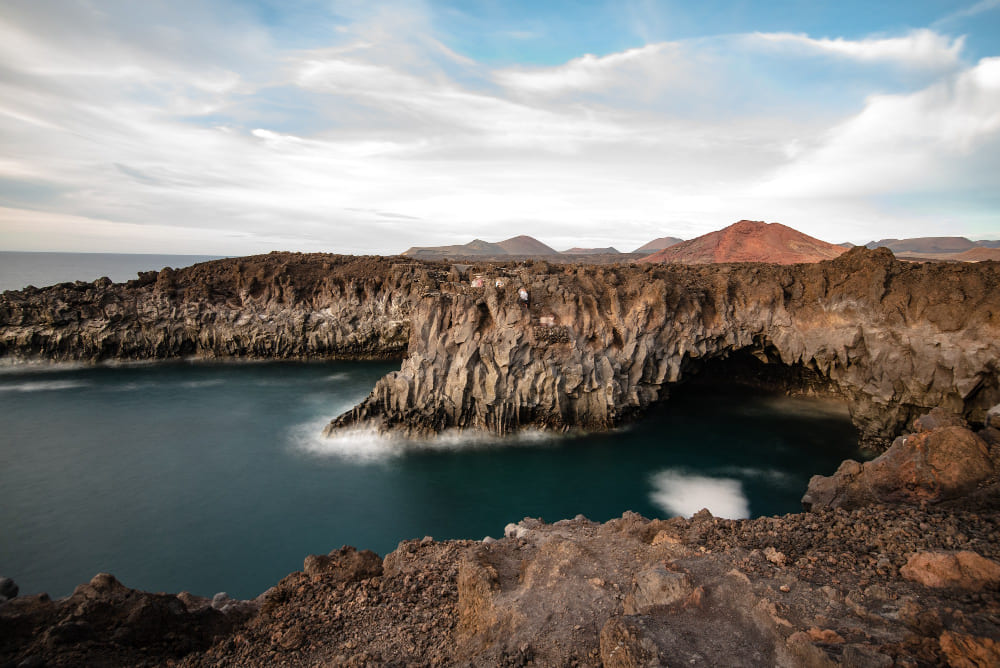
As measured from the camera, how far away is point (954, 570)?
17.9ft

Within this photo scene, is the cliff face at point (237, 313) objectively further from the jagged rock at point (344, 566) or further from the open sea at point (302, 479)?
the jagged rock at point (344, 566)

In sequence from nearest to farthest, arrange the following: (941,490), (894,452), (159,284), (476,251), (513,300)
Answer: (941,490) → (894,452) → (513,300) → (159,284) → (476,251)

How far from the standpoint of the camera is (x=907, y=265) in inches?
734

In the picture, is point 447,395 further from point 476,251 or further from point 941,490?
point 476,251

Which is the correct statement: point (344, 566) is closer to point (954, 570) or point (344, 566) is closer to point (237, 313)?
point (954, 570)

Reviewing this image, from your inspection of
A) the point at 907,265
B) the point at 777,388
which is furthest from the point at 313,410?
the point at 907,265

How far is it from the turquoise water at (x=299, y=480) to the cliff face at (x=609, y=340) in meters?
1.51

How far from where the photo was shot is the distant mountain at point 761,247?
38906mm

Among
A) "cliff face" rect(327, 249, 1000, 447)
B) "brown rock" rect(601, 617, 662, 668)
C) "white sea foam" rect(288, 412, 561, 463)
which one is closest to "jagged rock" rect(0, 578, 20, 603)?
"brown rock" rect(601, 617, 662, 668)

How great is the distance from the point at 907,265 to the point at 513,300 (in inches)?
620

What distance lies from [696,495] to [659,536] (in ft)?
33.7

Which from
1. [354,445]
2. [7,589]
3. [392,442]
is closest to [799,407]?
[392,442]

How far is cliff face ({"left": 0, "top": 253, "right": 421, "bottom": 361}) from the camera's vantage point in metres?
34.8

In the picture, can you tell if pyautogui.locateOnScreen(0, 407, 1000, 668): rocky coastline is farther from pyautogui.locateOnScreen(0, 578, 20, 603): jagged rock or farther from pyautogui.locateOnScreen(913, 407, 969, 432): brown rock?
pyautogui.locateOnScreen(913, 407, 969, 432): brown rock
